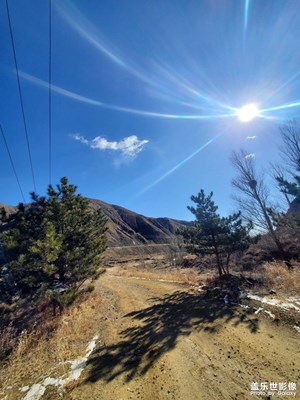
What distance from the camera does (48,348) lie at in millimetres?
6566

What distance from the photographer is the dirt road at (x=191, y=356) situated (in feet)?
13.1

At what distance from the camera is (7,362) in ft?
20.0

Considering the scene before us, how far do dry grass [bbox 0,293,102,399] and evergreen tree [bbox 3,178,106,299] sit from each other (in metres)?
1.22

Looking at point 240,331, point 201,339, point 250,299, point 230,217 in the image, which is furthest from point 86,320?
point 230,217

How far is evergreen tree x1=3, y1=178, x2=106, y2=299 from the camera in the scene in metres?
9.01

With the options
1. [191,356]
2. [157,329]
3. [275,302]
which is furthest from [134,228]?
[191,356]

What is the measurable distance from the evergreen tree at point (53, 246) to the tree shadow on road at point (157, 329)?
373 centimetres

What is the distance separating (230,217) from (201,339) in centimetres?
876

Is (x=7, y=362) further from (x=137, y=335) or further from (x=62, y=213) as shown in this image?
(x=62, y=213)

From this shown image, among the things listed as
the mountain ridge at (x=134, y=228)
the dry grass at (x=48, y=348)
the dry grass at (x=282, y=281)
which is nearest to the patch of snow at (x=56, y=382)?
the dry grass at (x=48, y=348)

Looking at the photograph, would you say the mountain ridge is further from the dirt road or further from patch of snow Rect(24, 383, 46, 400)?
patch of snow Rect(24, 383, 46, 400)

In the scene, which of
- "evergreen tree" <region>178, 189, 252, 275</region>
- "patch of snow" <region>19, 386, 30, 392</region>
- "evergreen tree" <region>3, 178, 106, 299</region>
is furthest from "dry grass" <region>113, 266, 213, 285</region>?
Result: "patch of snow" <region>19, 386, 30, 392</region>

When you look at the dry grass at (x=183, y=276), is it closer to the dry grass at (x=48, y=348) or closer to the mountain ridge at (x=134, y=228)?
the dry grass at (x=48, y=348)

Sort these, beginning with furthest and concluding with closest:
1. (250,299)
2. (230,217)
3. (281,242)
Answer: (281,242)
(230,217)
(250,299)
